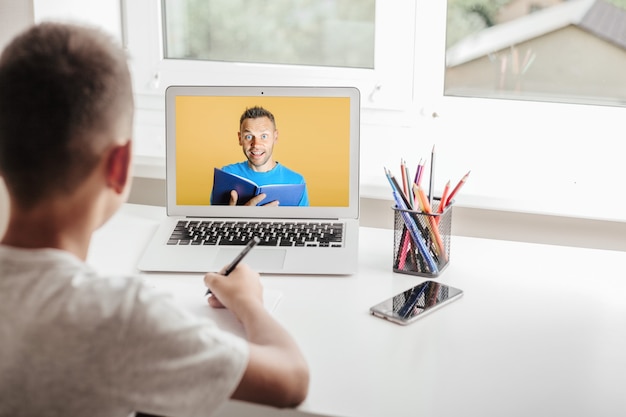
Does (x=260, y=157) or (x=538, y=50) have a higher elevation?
(x=538, y=50)

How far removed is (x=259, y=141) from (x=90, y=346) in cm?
87

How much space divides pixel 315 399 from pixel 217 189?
73 centimetres

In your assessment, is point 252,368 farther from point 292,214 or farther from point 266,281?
point 292,214

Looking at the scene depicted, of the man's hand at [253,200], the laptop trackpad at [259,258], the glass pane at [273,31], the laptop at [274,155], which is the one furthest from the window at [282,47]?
the laptop trackpad at [259,258]

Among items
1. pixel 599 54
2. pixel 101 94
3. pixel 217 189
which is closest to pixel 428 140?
pixel 599 54

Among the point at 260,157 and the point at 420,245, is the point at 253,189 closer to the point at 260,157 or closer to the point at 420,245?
the point at 260,157

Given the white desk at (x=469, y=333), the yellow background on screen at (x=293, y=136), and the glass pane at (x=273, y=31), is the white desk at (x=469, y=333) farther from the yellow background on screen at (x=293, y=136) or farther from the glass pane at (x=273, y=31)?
the glass pane at (x=273, y=31)

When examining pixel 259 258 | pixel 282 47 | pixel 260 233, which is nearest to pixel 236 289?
pixel 259 258

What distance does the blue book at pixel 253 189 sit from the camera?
66.3 inches

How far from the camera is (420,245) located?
4.92ft

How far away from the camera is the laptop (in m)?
1.66

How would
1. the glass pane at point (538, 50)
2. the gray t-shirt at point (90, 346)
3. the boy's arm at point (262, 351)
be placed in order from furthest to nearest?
the glass pane at point (538, 50), the boy's arm at point (262, 351), the gray t-shirt at point (90, 346)

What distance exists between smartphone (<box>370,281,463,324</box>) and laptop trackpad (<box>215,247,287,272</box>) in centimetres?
24

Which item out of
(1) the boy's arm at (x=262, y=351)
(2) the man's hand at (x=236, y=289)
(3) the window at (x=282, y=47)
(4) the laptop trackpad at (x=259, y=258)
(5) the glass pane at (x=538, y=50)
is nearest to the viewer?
(1) the boy's arm at (x=262, y=351)
